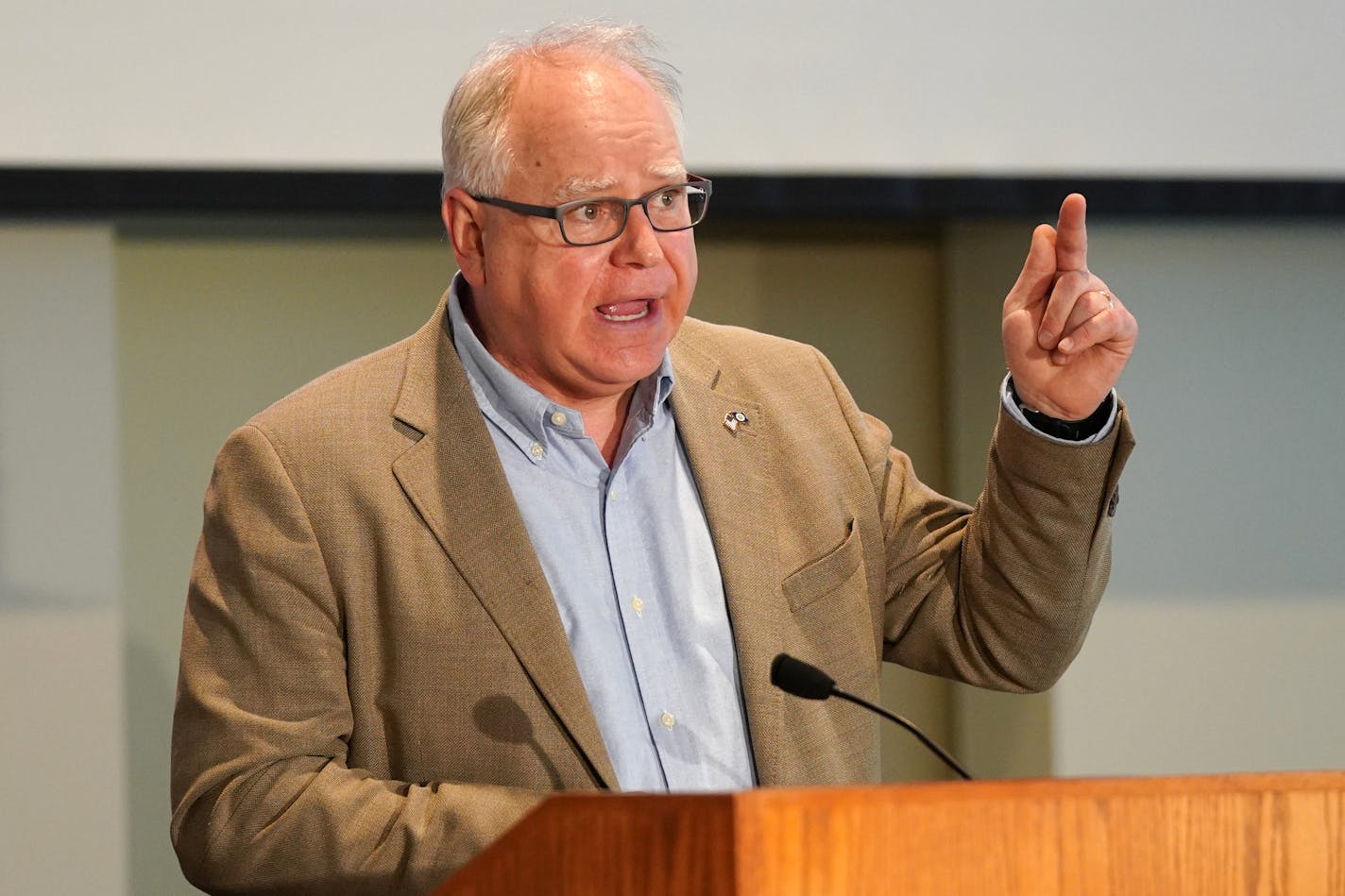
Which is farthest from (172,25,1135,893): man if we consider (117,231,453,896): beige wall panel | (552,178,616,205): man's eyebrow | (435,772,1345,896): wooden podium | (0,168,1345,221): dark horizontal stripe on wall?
(117,231,453,896): beige wall panel

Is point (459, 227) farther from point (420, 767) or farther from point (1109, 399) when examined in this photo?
point (1109, 399)

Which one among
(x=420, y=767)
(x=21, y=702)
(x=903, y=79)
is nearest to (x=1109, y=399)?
(x=420, y=767)

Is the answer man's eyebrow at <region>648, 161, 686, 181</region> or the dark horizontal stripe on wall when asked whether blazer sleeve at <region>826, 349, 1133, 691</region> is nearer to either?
man's eyebrow at <region>648, 161, 686, 181</region>

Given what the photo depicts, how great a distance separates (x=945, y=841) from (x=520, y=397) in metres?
1.01

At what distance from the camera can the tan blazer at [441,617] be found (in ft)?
5.81

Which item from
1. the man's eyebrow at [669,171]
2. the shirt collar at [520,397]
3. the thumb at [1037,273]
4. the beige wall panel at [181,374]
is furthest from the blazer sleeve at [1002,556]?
the beige wall panel at [181,374]

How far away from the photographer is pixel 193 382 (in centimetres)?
343

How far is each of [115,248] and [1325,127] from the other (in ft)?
8.03

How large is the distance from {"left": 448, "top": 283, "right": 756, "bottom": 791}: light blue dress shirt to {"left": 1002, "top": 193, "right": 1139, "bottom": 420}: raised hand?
1.44ft

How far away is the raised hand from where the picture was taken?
5.85 feet

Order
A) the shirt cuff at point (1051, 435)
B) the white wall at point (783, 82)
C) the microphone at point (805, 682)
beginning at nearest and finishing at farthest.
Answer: the microphone at point (805, 682), the shirt cuff at point (1051, 435), the white wall at point (783, 82)

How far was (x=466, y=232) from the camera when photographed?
6.64 feet

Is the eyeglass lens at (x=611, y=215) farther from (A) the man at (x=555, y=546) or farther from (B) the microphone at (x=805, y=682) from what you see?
(B) the microphone at (x=805, y=682)

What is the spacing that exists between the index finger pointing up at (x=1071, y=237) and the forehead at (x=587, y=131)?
0.45m
